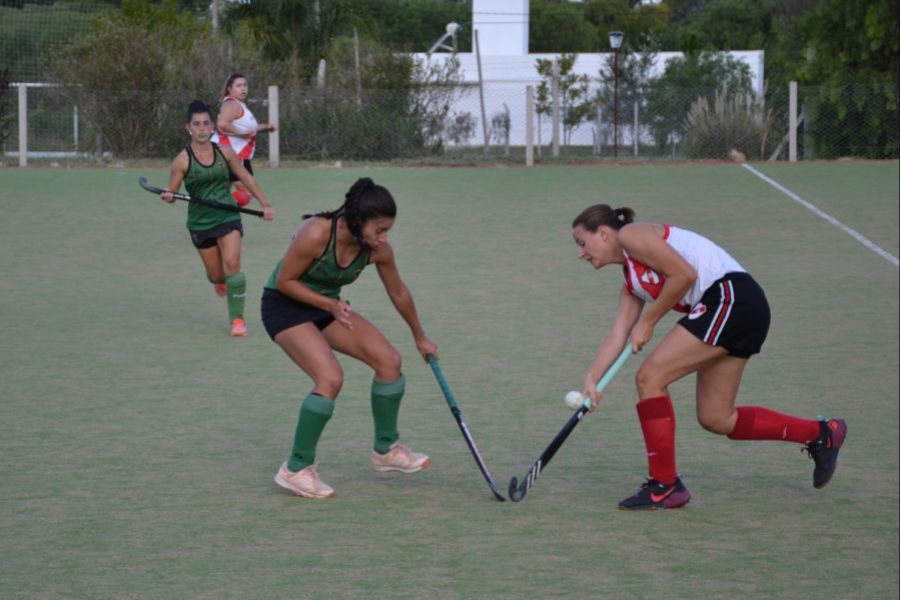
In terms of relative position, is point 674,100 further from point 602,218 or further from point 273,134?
point 602,218

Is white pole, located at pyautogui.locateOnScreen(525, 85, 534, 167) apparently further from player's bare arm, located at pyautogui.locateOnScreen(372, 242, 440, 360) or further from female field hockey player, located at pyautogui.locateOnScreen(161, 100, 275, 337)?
player's bare arm, located at pyautogui.locateOnScreen(372, 242, 440, 360)

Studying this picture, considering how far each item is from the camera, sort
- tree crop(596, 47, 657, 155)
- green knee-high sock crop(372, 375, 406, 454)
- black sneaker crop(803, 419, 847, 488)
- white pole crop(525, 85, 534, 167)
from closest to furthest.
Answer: black sneaker crop(803, 419, 847, 488) → green knee-high sock crop(372, 375, 406, 454) → white pole crop(525, 85, 534, 167) → tree crop(596, 47, 657, 155)

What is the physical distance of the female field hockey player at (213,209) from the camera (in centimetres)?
948

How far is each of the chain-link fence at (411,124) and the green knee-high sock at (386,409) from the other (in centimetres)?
1977

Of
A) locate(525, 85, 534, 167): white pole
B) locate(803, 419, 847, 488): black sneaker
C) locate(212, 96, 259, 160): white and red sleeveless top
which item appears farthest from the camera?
locate(525, 85, 534, 167): white pole

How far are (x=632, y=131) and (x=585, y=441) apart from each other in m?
22.2

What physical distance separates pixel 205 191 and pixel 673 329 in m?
4.93

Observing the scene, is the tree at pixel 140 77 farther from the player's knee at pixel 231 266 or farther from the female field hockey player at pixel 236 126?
the player's knee at pixel 231 266

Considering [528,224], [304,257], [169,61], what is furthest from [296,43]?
[304,257]

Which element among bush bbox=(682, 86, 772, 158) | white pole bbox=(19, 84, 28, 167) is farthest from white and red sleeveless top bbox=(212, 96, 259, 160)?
bush bbox=(682, 86, 772, 158)

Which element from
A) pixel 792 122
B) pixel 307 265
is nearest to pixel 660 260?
pixel 307 265

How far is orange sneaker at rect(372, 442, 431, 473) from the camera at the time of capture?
5.98 m

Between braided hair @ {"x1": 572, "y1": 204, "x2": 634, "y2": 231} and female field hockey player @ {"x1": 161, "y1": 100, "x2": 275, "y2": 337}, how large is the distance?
454 cm

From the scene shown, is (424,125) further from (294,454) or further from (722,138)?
(294,454)
